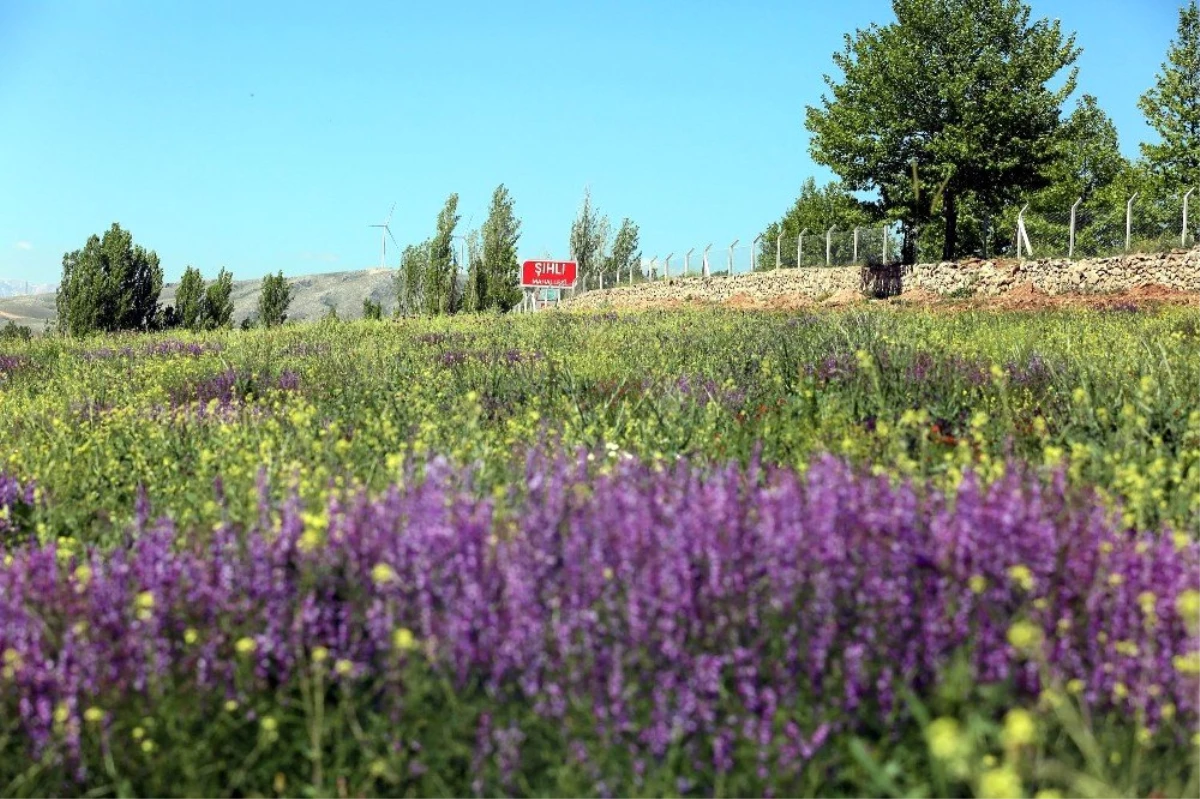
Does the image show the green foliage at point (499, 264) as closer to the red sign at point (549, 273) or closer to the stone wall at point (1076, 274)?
the red sign at point (549, 273)

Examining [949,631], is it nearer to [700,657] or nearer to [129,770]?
[700,657]

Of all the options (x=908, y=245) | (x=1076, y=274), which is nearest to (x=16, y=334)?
(x=908, y=245)

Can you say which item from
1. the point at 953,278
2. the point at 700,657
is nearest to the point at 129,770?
the point at 700,657

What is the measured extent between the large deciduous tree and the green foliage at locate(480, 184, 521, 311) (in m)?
18.4

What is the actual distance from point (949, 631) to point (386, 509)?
1508 mm

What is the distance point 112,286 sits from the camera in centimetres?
5428

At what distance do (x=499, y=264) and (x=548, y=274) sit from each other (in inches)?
334

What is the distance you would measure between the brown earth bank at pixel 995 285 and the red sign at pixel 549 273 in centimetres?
1720

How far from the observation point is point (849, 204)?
144 feet

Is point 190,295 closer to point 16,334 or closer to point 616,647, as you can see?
point 16,334

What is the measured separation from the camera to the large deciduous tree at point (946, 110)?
40.2 m

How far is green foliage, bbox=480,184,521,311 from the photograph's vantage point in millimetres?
54094

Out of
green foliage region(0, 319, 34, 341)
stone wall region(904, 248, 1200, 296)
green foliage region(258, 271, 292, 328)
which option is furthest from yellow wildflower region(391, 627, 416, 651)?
green foliage region(258, 271, 292, 328)

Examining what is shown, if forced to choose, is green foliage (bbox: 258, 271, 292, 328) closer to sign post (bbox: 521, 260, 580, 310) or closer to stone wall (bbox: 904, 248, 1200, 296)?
sign post (bbox: 521, 260, 580, 310)
